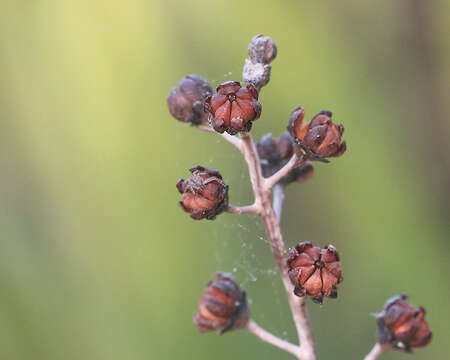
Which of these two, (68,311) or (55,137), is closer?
(68,311)

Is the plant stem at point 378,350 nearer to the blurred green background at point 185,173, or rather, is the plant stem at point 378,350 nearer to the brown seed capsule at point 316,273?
the brown seed capsule at point 316,273

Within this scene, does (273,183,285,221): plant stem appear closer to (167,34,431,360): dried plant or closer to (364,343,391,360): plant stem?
(167,34,431,360): dried plant

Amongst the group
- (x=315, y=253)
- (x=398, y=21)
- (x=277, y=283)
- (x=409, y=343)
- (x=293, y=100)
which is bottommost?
(x=277, y=283)

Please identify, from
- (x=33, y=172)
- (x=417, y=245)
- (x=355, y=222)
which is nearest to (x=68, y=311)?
(x=33, y=172)

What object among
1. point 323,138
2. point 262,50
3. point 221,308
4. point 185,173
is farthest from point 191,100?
point 185,173

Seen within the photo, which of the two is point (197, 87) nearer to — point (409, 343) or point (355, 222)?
point (409, 343)

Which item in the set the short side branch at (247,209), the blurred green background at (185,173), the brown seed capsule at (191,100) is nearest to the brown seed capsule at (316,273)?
the short side branch at (247,209)
